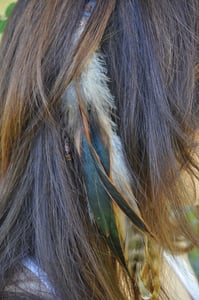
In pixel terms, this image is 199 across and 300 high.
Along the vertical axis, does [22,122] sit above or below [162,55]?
below

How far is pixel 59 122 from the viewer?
2.56ft

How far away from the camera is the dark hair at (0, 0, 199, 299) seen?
77cm

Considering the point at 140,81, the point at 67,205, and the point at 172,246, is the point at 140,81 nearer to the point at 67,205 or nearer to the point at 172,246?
the point at 67,205

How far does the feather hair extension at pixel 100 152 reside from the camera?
0.74 metres

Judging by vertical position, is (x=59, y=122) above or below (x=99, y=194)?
above

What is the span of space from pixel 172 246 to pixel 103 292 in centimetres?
21

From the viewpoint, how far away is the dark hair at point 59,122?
766mm

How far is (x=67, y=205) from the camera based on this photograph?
2.57ft

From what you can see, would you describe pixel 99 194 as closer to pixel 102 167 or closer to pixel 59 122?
pixel 102 167

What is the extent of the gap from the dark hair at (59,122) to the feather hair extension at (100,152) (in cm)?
2

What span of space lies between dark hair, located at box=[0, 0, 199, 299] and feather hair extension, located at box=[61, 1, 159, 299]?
0.02 meters

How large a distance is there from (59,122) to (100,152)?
0.34 feet

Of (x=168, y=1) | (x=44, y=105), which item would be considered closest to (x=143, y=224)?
(x=44, y=105)

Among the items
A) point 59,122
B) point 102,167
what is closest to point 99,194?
point 102,167
